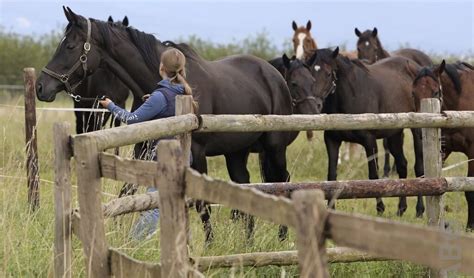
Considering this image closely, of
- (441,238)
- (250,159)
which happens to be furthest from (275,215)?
(250,159)

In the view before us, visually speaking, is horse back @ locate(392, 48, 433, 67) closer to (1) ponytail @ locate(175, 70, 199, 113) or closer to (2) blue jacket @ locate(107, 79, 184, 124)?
(1) ponytail @ locate(175, 70, 199, 113)

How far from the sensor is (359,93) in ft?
37.0

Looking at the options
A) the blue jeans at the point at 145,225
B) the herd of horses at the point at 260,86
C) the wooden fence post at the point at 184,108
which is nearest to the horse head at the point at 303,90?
the herd of horses at the point at 260,86

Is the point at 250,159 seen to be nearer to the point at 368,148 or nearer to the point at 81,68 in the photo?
the point at 368,148

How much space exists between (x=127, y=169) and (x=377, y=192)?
227 centimetres

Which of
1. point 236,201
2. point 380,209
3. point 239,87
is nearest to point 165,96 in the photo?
point 239,87

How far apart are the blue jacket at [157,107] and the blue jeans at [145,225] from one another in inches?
26.6

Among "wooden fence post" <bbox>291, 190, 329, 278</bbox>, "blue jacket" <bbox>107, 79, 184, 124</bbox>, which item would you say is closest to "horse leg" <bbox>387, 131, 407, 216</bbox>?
"blue jacket" <bbox>107, 79, 184, 124</bbox>

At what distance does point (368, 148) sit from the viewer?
430 inches

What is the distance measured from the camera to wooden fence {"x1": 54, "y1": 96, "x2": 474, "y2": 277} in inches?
99.0

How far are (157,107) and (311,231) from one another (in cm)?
343

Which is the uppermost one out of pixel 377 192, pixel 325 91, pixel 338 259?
pixel 325 91

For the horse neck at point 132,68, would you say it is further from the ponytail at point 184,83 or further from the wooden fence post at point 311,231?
the wooden fence post at point 311,231

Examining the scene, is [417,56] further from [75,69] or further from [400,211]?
[75,69]
